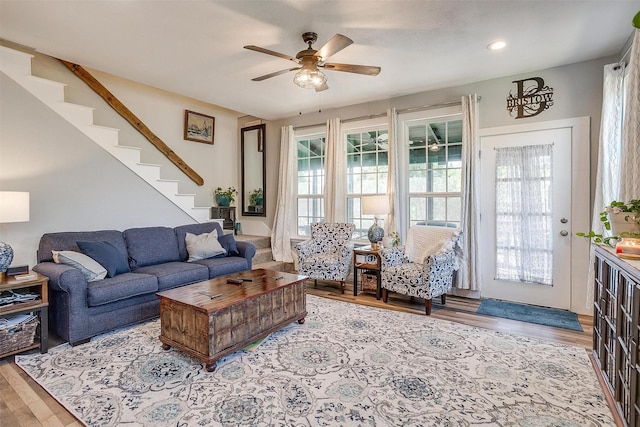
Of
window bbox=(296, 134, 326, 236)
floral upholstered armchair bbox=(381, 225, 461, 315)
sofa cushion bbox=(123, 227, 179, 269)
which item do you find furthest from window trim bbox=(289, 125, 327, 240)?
sofa cushion bbox=(123, 227, 179, 269)

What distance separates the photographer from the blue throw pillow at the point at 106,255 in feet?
10.6

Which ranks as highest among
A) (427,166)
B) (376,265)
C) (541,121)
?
(541,121)

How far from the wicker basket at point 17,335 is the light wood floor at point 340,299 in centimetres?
11

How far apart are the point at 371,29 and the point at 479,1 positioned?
0.84 m

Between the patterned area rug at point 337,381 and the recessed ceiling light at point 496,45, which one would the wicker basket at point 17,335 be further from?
the recessed ceiling light at point 496,45

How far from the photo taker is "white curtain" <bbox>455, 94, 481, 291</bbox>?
404cm

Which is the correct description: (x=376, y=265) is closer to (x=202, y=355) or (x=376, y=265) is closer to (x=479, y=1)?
(x=202, y=355)

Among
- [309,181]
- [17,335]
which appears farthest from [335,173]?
[17,335]

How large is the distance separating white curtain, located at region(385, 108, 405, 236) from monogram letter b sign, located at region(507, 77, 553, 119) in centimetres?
140

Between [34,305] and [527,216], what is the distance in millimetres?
4950

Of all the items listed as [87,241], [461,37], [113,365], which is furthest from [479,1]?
[87,241]

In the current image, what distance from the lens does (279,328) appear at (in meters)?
2.96

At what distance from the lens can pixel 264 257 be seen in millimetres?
5574

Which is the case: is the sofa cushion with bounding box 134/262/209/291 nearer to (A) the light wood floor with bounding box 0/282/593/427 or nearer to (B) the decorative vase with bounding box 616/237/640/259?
(A) the light wood floor with bounding box 0/282/593/427
